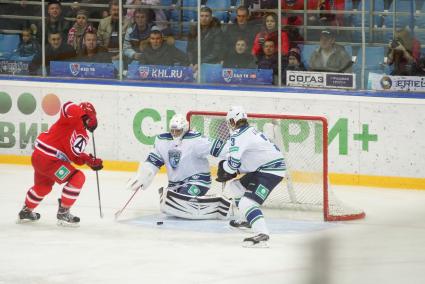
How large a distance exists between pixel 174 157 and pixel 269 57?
8.12 ft

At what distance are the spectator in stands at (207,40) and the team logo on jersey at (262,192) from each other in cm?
351

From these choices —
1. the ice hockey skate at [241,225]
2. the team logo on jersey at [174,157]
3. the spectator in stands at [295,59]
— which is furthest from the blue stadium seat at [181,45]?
the ice hockey skate at [241,225]

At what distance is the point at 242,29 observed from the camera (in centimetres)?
1002

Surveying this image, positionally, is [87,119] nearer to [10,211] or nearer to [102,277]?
[10,211]

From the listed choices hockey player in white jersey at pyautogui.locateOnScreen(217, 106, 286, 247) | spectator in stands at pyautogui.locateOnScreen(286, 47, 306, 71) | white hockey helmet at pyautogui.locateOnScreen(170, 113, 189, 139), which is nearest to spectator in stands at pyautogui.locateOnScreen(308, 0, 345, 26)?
spectator in stands at pyautogui.locateOnScreen(286, 47, 306, 71)

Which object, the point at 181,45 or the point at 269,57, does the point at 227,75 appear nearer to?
the point at 269,57

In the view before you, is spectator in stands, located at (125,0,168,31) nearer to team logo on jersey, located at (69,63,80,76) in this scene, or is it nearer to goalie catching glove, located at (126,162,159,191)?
team logo on jersey, located at (69,63,80,76)

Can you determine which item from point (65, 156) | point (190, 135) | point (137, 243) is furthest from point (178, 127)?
point (137, 243)

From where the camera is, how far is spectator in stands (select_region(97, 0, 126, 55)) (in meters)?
10.6

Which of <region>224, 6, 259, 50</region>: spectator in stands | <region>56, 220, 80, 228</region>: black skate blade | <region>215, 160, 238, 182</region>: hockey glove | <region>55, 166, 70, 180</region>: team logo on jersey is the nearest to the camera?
<region>215, 160, 238, 182</region>: hockey glove

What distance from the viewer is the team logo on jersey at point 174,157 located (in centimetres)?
783

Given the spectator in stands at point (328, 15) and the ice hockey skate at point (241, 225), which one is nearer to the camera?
the ice hockey skate at point (241, 225)

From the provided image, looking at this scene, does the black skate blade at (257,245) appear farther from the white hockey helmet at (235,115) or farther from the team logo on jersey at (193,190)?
the team logo on jersey at (193,190)

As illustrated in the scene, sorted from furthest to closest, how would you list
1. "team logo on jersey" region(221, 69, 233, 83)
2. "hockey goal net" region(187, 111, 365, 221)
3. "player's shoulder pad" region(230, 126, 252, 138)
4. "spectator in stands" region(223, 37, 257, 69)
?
1. "team logo on jersey" region(221, 69, 233, 83)
2. "spectator in stands" region(223, 37, 257, 69)
3. "hockey goal net" region(187, 111, 365, 221)
4. "player's shoulder pad" region(230, 126, 252, 138)
